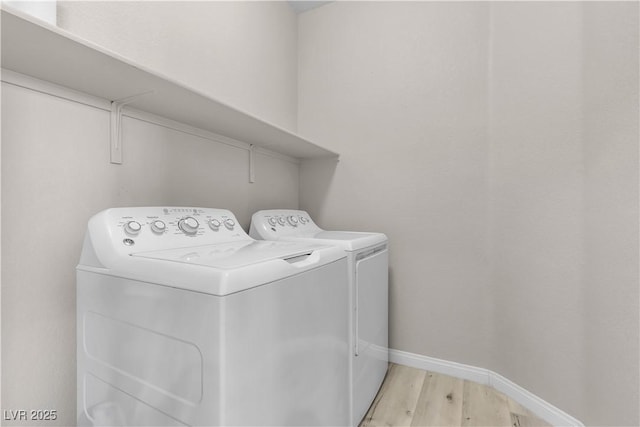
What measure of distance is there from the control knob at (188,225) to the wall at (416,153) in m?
1.16

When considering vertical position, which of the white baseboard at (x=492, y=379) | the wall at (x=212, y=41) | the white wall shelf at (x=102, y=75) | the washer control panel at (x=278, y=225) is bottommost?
the white baseboard at (x=492, y=379)

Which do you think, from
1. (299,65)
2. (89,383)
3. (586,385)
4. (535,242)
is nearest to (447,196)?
(535,242)

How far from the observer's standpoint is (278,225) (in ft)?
5.62

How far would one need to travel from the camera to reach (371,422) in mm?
1416

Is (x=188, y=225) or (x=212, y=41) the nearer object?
(x=188, y=225)

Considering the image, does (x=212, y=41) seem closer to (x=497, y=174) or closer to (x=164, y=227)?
(x=164, y=227)

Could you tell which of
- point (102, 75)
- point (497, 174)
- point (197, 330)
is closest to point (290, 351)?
point (197, 330)

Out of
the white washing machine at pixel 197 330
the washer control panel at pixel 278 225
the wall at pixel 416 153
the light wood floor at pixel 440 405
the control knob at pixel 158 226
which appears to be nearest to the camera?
the white washing machine at pixel 197 330

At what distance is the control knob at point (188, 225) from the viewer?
114 cm

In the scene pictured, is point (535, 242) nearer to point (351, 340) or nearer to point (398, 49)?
point (351, 340)

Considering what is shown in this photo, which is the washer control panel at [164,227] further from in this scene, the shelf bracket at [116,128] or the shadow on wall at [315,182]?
the shadow on wall at [315,182]

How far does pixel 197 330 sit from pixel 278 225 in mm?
1054

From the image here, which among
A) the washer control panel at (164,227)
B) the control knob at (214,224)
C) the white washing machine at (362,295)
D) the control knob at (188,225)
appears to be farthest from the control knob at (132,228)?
the white washing machine at (362,295)

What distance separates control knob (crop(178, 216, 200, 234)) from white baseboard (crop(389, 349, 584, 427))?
155 centimetres
